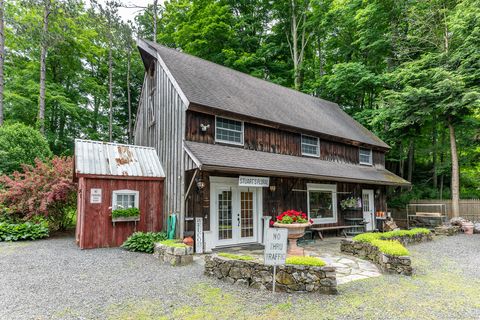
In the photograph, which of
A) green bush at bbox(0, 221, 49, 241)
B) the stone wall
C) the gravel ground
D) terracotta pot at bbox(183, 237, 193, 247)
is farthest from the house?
green bush at bbox(0, 221, 49, 241)

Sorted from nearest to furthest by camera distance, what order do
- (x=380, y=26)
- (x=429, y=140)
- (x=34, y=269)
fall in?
(x=34, y=269) → (x=380, y=26) → (x=429, y=140)

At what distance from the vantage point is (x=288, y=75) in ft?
83.3

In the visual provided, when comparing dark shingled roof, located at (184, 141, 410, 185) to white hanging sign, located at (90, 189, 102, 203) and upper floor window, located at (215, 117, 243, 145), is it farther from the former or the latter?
white hanging sign, located at (90, 189, 102, 203)

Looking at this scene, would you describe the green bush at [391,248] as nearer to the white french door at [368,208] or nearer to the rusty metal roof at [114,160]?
the rusty metal roof at [114,160]

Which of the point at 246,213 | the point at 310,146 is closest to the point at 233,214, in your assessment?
the point at 246,213

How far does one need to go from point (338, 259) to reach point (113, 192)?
22.4 ft

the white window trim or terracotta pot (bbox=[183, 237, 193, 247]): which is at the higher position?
the white window trim

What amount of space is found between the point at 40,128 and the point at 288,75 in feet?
62.2

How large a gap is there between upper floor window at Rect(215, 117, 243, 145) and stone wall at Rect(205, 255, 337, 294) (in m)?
5.20

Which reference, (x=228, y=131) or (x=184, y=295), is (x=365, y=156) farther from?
(x=184, y=295)

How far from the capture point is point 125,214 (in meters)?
8.71

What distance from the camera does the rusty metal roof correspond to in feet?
28.6

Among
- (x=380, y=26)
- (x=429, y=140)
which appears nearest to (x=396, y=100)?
(x=380, y=26)

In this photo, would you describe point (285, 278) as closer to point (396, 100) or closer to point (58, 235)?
point (58, 235)
